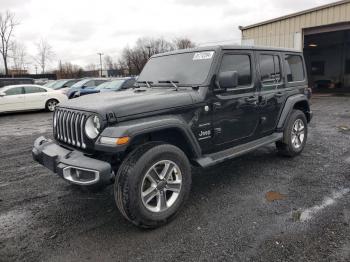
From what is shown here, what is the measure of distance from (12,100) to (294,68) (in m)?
12.1

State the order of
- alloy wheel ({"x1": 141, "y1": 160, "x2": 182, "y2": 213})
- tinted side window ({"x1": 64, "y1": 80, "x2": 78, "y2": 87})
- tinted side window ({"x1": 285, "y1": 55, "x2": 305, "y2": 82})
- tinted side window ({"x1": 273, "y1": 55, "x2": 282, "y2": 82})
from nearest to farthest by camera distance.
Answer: alloy wheel ({"x1": 141, "y1": 160, "x2": 182, "y2": 213}) < tinted side window ({"x1": 273, "y1": 55, "x2": 282, "y2": 82}) < tinted side window ({"x1": 285, "y1": 55, "x2": 305, "y2": 82}) < tinted side window ({"x1": 64, "y1": 80, "x2": 78, "y2": 87})

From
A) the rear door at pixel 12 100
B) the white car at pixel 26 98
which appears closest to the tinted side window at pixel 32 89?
the white car at pixel 26 98

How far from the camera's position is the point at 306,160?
5.37 metres

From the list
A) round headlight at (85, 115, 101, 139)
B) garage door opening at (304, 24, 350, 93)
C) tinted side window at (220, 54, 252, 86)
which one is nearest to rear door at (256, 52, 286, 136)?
tinted side window at (220, 54, 252, 86)

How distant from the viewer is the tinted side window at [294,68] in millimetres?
5332

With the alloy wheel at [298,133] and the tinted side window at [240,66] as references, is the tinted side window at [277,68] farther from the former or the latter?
the alloy wheel at [298,133]

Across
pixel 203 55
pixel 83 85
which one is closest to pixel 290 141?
pixel 203 55

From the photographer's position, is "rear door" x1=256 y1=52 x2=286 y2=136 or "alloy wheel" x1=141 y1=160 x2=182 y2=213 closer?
"alloy wheel" x1=141 y1=160 x2=182 y2=213

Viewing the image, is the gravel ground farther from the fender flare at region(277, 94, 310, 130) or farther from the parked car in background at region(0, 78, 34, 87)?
the parked car in background at region(0, 78, 34, 87)

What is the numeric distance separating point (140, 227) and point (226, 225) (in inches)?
36.0

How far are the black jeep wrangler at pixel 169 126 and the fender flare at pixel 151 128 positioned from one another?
1cm

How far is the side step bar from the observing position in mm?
3669

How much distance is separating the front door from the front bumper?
164 cm

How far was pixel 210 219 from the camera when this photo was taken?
10.9 ft
